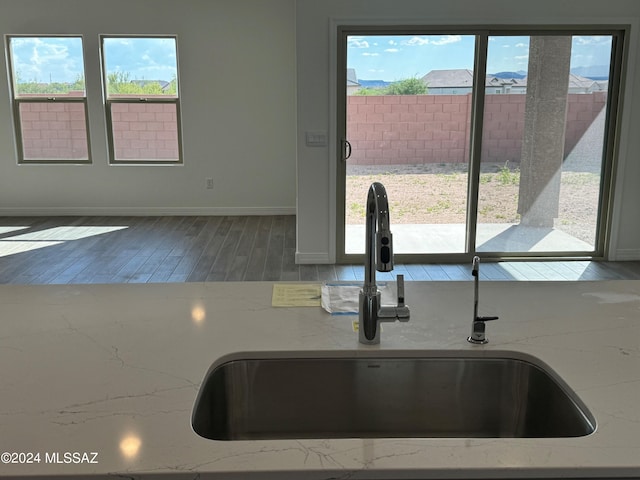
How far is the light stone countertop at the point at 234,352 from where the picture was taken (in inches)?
37.7

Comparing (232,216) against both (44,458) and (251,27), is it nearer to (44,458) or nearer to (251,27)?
(251,27)

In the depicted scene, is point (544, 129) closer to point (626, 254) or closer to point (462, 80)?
point (462, 80)

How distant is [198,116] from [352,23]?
2894 millimetres

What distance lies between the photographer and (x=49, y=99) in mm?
7094

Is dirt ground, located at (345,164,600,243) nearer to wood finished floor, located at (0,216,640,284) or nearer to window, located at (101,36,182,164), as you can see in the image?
wood finished floor, located at (0,216,640,284)

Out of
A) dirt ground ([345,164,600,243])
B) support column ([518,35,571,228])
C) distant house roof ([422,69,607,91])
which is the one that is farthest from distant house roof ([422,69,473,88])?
dirt ground ([345,164,600,243])

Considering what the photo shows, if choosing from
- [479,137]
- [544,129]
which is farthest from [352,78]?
[544,129]

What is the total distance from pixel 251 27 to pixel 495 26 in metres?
3.11

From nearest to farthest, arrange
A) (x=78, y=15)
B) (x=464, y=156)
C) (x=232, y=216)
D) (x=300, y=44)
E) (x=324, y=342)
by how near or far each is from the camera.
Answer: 1. (x=324, y=342)
2. (x=300, y=44)
3. (x=464, y=156)
4. (x=78, y=15)
5. (x=232, y=216)

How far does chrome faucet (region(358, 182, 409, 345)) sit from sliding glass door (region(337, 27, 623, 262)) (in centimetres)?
376

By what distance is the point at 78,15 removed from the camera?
22.4ft

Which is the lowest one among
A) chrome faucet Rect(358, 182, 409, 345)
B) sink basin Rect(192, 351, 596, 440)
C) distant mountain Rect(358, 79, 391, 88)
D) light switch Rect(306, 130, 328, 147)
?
sink basin Rect(192, 351, 596, 440)

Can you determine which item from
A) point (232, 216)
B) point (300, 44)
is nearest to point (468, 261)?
point (300, 44)

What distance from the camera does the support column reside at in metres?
4.93
